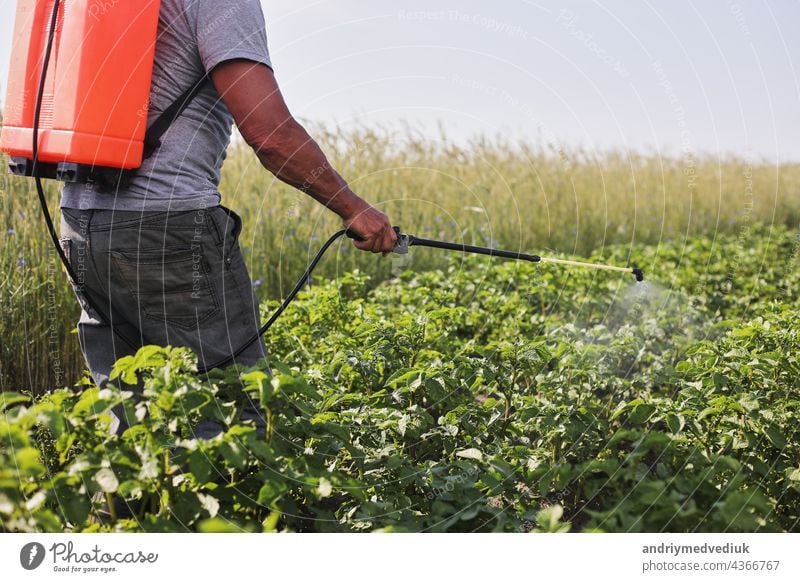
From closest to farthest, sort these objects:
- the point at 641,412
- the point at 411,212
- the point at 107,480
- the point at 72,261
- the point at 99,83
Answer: the point at 107,480
the point at 99,83
the point at 641,412
the point at 72,261
the point at 411,212

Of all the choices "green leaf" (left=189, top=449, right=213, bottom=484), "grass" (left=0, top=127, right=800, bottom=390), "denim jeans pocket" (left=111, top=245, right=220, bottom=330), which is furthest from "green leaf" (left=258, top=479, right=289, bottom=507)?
"grass" (left=0, top=127, right=800, bottom=390)

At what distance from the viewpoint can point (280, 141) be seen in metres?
2.61

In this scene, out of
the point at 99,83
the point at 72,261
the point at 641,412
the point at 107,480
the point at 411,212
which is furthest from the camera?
the point at 411,212

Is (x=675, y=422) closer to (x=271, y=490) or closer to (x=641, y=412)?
(x=641, y=412)

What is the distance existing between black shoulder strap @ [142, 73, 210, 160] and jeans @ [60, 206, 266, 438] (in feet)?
0.71

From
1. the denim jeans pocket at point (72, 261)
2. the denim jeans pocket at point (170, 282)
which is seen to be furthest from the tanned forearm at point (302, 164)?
the denim jeans pocket at point (72, 261)

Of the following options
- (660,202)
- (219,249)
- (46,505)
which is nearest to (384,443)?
(219,249)

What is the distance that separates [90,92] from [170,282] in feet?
2.10

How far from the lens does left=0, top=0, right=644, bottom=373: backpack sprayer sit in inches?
96.7

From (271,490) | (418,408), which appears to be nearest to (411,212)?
(418,408)

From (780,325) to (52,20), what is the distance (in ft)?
9.88

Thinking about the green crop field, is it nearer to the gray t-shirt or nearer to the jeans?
the jeans

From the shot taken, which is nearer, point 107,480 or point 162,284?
point 107,480

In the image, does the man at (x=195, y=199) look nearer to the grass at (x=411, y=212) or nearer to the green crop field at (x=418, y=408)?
the green crop field at (x=418, y=408)
